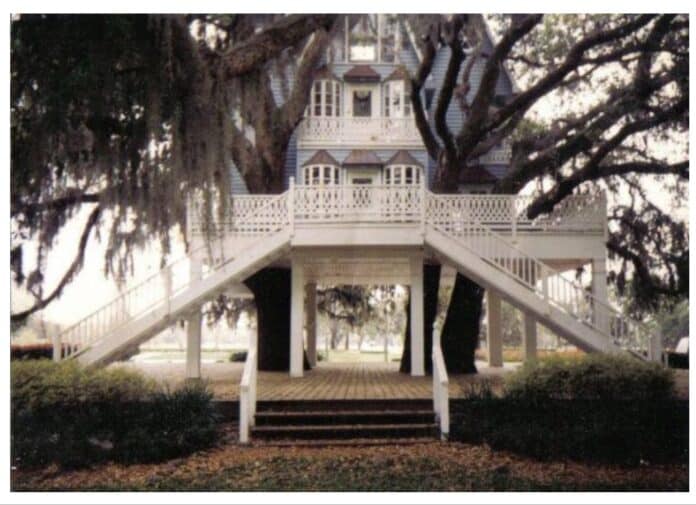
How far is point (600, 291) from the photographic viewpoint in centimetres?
1145

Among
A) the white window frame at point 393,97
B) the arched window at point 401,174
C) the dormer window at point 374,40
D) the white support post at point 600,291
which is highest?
the dormer window at point 374,40

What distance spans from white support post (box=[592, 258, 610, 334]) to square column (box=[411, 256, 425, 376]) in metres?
2.86

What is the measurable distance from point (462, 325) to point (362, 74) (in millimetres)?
5479

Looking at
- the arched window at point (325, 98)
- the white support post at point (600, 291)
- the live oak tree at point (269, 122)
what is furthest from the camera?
the arched window at point (325, 98)

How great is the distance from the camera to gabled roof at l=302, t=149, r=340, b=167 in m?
14.0

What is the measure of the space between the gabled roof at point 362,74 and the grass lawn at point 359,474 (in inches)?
344

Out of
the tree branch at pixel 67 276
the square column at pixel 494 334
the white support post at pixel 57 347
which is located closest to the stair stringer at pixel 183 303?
the white support post at pixel 57 347

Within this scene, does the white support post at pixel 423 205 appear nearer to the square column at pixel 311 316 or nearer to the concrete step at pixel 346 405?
the concrete step at pixel 346 405

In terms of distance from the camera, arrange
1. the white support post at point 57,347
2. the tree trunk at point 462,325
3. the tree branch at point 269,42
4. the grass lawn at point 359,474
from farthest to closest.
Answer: the tree trunk at point 462,325
the white support post at point 57,347
the tree branch at point 269,42
the grass lawn at point 359,474

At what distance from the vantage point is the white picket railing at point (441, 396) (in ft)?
26.6

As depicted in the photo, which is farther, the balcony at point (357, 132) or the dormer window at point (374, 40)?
the balcony at point (357, 132)

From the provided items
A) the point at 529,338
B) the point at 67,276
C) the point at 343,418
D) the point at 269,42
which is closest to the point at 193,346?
the point at 67,276

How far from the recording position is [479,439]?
308 inches
